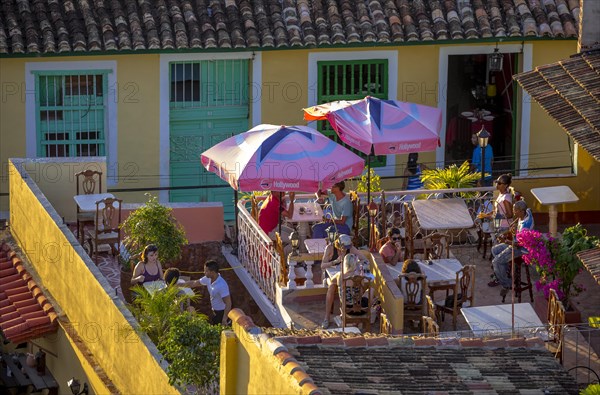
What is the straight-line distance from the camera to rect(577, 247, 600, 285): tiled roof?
2255cm

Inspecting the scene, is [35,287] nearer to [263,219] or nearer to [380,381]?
[263,219]

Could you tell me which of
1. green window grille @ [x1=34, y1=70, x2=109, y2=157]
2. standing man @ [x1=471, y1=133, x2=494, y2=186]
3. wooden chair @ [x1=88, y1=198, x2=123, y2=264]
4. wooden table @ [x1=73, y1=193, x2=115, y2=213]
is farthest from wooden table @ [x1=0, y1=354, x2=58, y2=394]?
standing man @ [x1=471, y1=133, x2=494, y2=186]

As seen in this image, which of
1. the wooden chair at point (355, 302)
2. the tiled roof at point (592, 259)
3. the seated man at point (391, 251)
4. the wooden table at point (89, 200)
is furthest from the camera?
the wooden table at point (89, 200)

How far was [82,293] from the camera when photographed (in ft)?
86.1

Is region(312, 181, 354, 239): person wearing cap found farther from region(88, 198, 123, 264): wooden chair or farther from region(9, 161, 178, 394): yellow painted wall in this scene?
region(9, 161, 178, 394): yellow painted wall

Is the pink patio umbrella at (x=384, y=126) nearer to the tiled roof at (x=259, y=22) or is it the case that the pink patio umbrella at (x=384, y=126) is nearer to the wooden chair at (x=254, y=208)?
the wooden chair at (x=254, y=208)

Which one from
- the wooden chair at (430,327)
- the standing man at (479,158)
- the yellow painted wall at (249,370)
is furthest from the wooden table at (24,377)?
the standing man at (479,158)

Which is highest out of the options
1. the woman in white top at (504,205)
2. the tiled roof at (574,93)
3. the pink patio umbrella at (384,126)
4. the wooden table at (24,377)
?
the tiled roof at (574,93)

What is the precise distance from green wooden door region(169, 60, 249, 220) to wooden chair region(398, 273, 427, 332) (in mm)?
7778

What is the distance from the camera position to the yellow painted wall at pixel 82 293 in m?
23.3

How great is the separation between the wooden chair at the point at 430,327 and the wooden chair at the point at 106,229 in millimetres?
6540

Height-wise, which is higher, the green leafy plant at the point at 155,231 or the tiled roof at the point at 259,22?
the tiled roof at the point at 259,22

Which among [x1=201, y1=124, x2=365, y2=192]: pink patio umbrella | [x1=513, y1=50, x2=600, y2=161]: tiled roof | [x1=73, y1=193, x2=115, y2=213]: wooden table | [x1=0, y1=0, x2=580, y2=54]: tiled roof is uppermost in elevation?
[x1=0, y1=0, x2=580, y2=54]: tiled roof

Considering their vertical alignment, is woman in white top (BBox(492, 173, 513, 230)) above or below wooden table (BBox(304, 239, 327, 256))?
above
